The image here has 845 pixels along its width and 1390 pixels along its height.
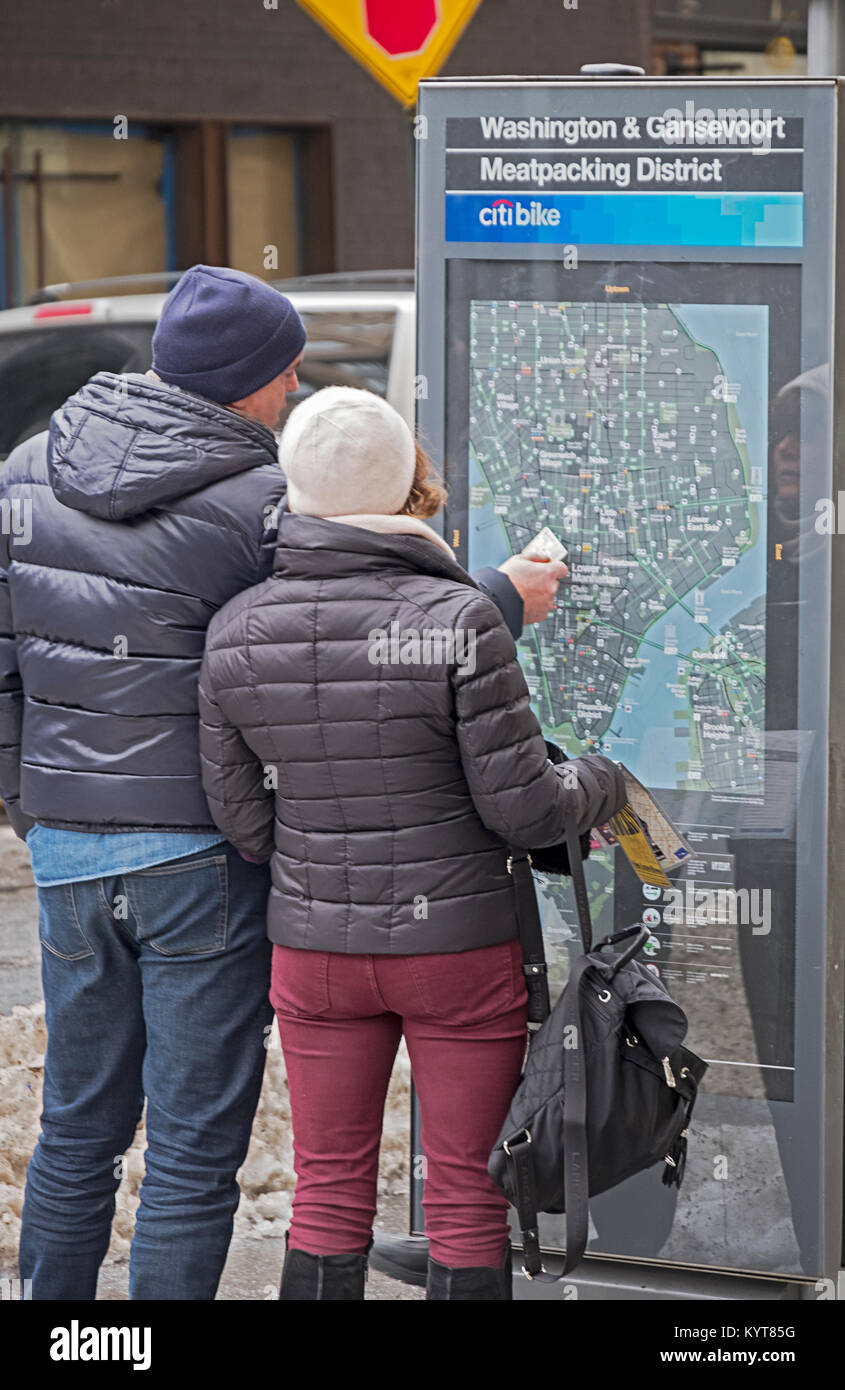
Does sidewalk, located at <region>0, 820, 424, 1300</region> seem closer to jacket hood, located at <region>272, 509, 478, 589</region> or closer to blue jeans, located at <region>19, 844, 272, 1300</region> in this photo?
blue jeans, located at <region>19, 844, 272, 1300</region>

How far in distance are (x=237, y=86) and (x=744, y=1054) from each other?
8.94 m

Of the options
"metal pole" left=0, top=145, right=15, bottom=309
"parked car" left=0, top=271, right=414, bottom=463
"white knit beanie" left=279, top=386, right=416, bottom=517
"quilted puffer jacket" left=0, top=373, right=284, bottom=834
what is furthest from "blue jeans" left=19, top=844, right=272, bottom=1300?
"metal pole" left=0, top=145, right=15, bottom=309

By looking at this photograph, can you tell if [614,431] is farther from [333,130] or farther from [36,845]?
[333,130]

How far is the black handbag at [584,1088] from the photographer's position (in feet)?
8.17

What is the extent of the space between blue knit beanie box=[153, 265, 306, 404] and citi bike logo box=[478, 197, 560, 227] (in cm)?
60

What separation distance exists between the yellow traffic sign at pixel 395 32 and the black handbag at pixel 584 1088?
295 cm

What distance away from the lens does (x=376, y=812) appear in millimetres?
2459

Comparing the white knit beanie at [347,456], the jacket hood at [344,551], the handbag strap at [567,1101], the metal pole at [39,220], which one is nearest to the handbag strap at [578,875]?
the handbag strap at [567,1101]

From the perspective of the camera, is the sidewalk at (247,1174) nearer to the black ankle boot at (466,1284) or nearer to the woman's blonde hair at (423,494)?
the black ankle boot at (466,1284)

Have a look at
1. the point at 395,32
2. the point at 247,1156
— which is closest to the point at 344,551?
the point at 247,1156

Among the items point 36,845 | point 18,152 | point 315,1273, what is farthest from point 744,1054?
point 18,152

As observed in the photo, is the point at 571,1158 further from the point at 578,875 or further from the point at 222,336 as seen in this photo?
the point at 222,336

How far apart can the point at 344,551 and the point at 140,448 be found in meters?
0.37

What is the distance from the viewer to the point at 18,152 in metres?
10.3
